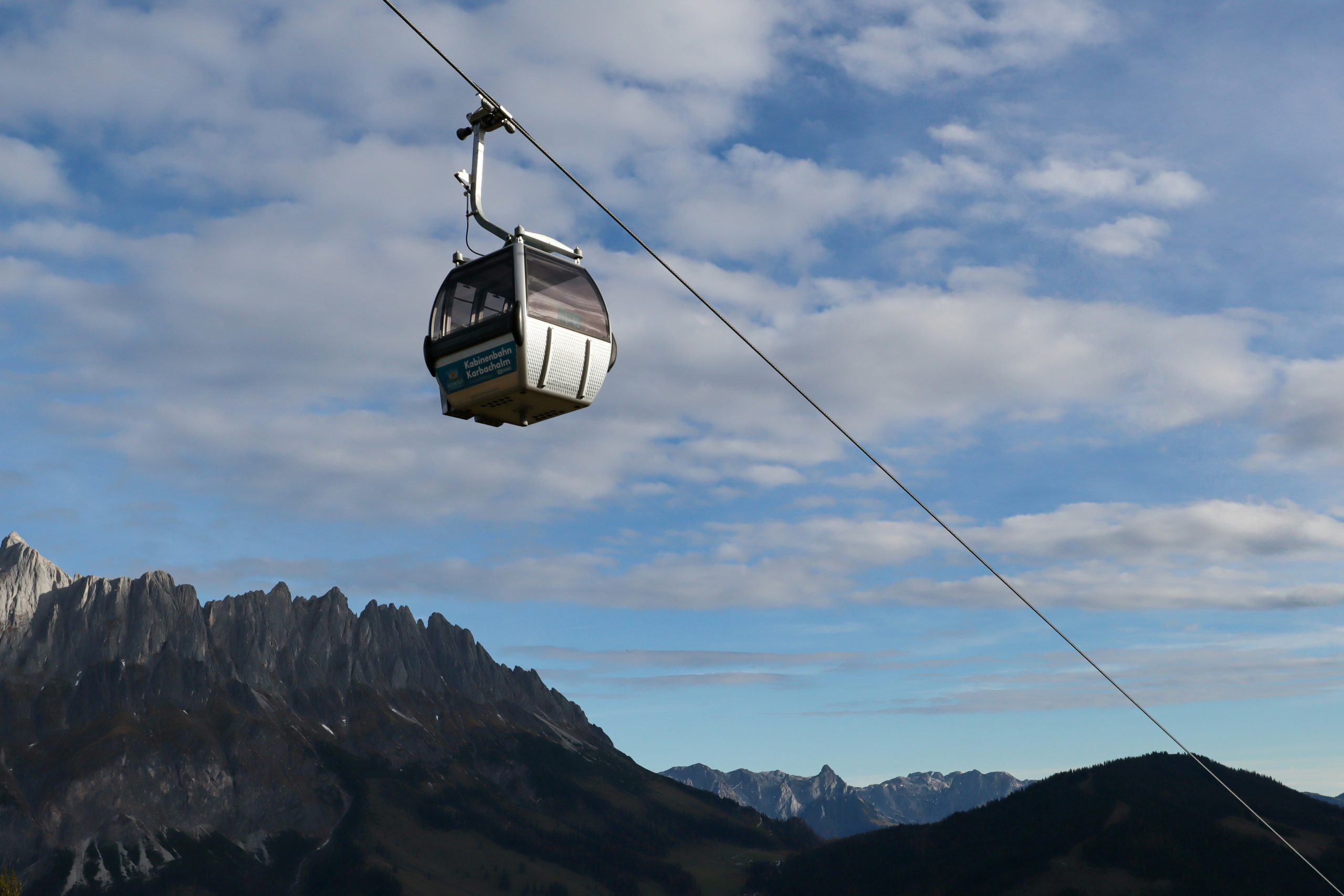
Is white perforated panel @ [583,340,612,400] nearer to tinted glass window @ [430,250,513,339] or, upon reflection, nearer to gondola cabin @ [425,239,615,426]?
gondola cabin @ [425,239,615,426]

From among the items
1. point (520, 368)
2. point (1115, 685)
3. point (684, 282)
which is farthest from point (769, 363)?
point (1115, 685)

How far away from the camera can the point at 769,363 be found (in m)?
21.9

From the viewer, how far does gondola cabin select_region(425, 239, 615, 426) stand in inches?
838

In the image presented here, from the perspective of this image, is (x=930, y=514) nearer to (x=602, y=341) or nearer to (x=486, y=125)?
(x=602, y=341)

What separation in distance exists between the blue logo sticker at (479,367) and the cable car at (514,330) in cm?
2

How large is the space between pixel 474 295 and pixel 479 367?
68.4 inches

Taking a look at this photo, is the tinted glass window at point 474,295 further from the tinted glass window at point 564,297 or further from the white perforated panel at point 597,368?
the white perforated panel at point 597,368

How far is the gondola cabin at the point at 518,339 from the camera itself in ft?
69.8

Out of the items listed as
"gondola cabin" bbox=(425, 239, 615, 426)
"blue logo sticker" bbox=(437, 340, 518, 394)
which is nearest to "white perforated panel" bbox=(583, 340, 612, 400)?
"gondola cabin" bbox=(425, 239, 615, 426)

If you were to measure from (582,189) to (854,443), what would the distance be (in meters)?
8.07

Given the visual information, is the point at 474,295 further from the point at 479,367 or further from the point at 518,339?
the point at 518,339

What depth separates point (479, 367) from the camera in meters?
21.6

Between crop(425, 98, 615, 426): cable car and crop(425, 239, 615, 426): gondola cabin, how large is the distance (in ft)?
0.07

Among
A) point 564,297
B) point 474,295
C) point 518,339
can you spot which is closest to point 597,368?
point 564,297
